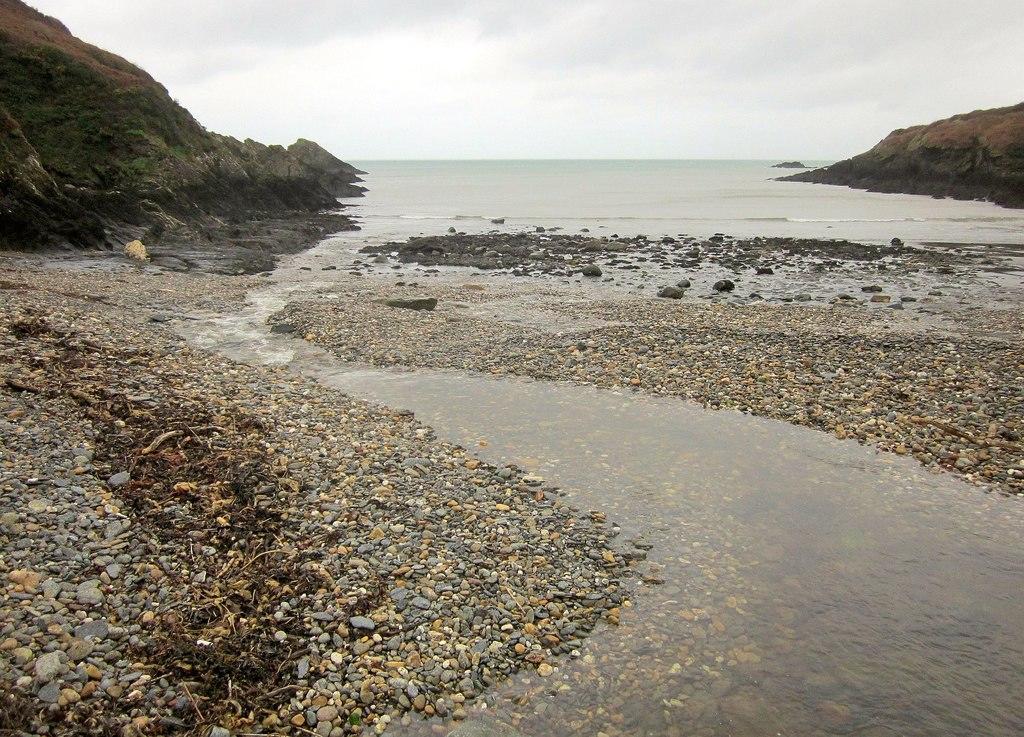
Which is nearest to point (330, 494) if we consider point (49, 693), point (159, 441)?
point (159, 441)

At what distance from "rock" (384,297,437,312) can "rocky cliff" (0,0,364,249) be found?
Answer: 19489mm

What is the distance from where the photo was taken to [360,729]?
19.8ft

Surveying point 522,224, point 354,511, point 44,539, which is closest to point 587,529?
point 354,511

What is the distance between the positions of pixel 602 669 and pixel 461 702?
1553 mm

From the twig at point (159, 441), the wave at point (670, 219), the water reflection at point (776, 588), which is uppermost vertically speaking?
the wave at point (670, 219)

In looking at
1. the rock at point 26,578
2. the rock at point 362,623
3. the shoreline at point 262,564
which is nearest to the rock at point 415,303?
the shoreline at point 262,564

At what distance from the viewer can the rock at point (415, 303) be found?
84.7 ft

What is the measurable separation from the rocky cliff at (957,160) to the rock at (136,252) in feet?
286

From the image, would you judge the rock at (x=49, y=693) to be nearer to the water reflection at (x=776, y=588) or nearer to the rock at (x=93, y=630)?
the rock at (x=93, y=630)

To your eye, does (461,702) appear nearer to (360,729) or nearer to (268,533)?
(360,729)

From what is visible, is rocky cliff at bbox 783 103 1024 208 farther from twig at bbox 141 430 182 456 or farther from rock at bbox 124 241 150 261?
twig at bbox 141 430 182 456

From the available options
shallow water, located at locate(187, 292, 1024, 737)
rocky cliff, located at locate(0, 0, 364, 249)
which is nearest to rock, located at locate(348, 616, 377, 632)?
shallow water, located at locate(187, 292, 1024, 737)

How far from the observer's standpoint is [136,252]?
34.1 metres

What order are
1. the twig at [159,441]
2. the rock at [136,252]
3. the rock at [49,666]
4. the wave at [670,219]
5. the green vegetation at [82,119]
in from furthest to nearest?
the wave at [670,219] → the green vegetation at [82,119] → the rock at [136,252] → the twig at [159,441] → the rock at [49,666]
